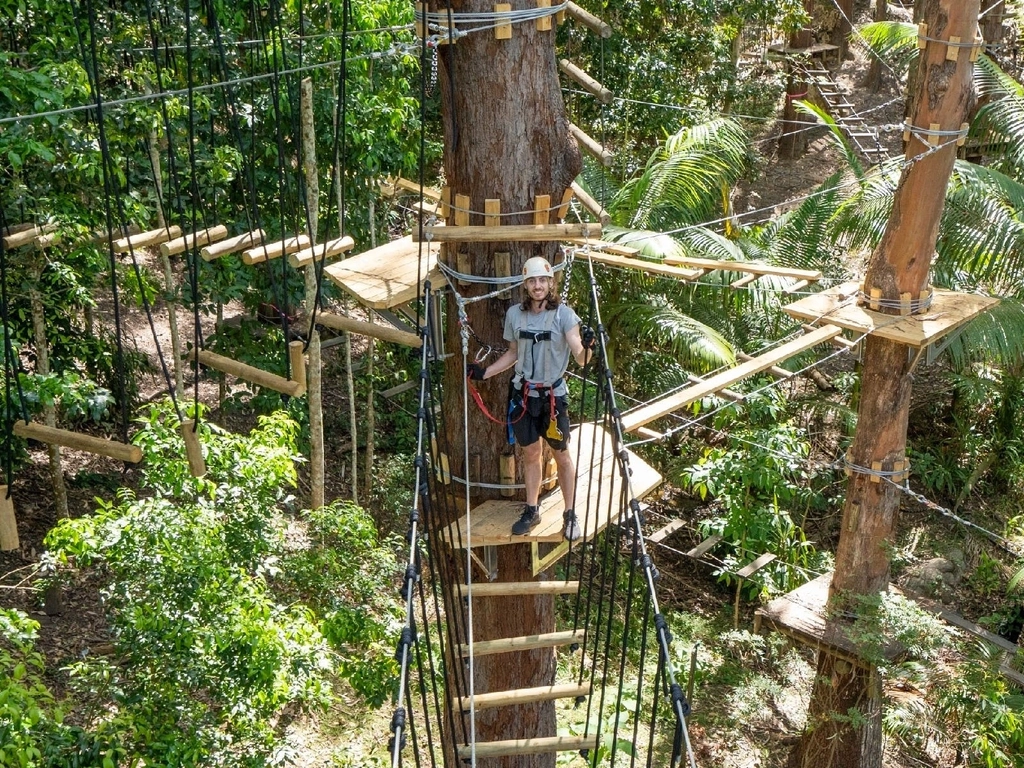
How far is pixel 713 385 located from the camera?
191 inches

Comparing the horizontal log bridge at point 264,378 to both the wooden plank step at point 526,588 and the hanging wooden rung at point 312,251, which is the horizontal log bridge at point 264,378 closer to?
the hanging wooden rung at point 312,251

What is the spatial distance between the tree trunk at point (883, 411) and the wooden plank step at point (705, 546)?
1.69 m

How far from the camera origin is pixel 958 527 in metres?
8.95

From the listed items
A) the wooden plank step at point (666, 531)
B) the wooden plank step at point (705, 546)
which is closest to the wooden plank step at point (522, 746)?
the wooden plank step at point (705, 546)

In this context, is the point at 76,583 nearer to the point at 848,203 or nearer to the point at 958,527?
the point at 848,203

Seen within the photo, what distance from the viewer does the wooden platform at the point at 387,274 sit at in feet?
12.5

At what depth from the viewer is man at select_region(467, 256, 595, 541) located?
3.72 m

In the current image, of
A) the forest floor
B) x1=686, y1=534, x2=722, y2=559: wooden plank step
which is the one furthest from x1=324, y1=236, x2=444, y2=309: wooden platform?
x1=686, y1=534, x2=722, y2=559: wooden plank step

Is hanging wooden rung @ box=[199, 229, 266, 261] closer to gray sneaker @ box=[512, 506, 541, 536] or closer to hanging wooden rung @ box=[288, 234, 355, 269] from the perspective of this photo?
hanging wooden rung @ box=[288, 234, 355, 269]

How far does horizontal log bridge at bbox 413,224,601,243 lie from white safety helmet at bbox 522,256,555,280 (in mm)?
110

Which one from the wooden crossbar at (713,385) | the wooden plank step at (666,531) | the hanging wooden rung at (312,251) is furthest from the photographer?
the wooden plank step at (666,531)

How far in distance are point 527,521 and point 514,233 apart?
1022mm

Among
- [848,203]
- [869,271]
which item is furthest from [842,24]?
[869,271]

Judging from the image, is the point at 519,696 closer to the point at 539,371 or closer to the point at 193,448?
the point at 539,371
